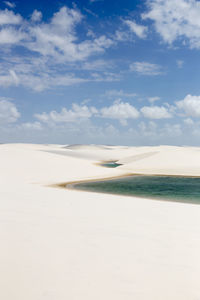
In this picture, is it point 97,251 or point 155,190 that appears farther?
point 155,190

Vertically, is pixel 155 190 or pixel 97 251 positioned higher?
pixel 155 190

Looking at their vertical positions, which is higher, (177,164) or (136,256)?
(177,164)

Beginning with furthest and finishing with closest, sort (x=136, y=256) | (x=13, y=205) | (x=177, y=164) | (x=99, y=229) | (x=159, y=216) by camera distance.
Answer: (x=177, y=164)
(x=13, y=205)
(x=159, y=216)
(x=99, y=229)
(x=136, y=256)

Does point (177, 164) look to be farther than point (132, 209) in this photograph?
Yes

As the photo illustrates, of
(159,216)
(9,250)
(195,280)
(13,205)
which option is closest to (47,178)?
(13,205)

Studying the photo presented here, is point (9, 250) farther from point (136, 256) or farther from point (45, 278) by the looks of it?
point (136, 256)

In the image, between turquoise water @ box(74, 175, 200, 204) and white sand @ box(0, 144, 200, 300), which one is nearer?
white sand @ box(0, 144, 200, 300)

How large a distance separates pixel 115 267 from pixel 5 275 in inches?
83.4

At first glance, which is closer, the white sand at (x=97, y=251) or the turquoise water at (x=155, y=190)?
the white sand at (x=97, y=251)

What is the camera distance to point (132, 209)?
10.4m

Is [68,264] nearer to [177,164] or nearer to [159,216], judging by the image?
[159,216]

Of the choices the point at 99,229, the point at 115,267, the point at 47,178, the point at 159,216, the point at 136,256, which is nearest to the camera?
the point at 115,267

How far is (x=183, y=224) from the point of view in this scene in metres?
8.23

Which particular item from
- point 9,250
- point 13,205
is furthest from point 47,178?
point 9,250
